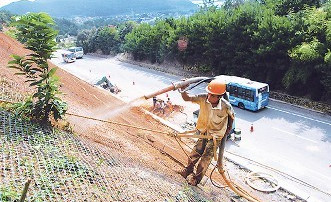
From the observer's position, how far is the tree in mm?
6492

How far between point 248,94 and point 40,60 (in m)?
15.8

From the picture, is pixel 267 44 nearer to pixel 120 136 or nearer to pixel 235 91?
pixel 235 91

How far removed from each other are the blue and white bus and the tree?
1519cm

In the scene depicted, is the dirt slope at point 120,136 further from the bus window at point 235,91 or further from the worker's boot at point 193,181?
the bus window at point 235,91

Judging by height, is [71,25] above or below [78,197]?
below

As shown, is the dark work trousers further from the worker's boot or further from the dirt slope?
the dirt slope

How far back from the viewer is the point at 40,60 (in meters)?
6.81

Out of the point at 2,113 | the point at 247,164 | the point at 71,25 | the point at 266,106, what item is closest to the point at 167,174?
the point at 2,113

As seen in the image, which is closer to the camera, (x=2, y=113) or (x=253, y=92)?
(x=2, y=113)

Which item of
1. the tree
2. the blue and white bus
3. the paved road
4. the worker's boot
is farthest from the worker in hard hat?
the blue and white bus

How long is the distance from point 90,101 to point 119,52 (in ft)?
120

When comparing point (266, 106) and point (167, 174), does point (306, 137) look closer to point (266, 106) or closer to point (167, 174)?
point (266, 106)

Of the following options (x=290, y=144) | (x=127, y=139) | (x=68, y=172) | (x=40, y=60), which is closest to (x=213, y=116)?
(x=68, y=172)

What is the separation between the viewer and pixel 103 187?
572 cm
